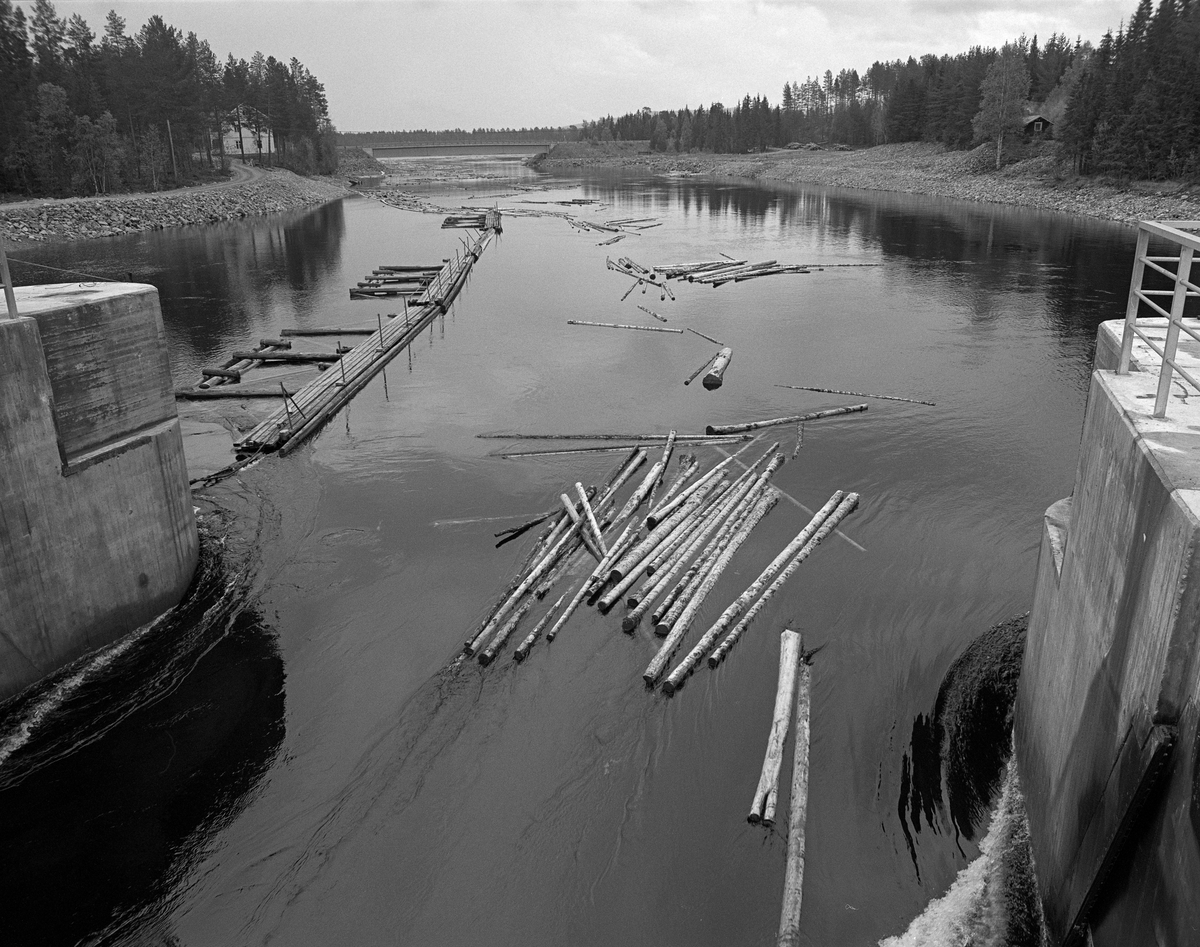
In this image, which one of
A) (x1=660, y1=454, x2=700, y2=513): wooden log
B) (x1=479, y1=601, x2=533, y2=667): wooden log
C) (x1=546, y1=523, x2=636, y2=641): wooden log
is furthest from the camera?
(x1=660, y1=454, x2=700, y2=513): wooden log

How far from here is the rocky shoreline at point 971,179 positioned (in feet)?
241

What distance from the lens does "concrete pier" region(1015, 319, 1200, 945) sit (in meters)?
6.88

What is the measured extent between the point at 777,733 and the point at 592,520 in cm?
700

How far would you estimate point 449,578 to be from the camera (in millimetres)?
17797

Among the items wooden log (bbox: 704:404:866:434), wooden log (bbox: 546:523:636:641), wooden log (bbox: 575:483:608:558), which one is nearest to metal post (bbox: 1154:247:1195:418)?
wooden log (bbox: 546:523:636:641)

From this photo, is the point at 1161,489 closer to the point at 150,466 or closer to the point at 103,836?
the point at 103,836

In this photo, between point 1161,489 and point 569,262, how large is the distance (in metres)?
55.9

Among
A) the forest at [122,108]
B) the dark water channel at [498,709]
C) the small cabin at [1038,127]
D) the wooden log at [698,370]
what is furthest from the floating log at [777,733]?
the small cabin at [1038,127]

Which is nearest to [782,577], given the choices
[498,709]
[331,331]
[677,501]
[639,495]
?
[677,501]

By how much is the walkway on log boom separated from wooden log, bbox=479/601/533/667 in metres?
11.8

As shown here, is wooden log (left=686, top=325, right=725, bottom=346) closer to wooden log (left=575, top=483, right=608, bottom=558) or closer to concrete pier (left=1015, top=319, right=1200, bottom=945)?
wooden log (left=575, top=483, right=608, bottom=558)

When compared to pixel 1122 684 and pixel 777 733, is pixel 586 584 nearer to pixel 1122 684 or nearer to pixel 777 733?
pixel 777 733

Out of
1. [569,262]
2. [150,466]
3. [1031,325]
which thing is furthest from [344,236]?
[150,466]

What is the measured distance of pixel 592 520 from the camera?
18.3 meters
